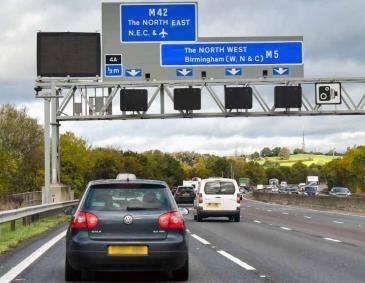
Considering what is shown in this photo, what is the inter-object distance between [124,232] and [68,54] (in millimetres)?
24997

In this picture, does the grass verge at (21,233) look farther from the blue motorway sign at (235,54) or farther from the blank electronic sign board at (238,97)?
the blank electronic sign board at (238,97)

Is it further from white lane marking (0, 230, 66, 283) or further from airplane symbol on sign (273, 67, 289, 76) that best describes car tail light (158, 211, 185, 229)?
airplane symbol on sign (273, 67, 289, 76)

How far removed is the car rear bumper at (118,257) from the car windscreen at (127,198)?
0.47 metres

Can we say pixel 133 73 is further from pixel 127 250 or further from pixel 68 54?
pixel 127 250

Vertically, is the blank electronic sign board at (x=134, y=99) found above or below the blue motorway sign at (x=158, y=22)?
below

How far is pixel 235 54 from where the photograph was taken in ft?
109

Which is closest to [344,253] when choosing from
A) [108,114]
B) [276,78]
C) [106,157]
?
[276,78]

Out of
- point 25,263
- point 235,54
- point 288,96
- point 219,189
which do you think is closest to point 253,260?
point 25,263

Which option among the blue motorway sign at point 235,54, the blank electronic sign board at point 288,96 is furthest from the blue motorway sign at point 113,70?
the blank electronic sign board at point 288,96

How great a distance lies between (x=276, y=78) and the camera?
1344 inches

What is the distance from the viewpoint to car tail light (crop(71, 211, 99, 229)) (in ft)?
30.8

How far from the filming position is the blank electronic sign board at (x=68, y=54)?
1308 inches

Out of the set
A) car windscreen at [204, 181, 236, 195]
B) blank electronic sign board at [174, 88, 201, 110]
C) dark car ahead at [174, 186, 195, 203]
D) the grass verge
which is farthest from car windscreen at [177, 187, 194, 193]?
the grass verge

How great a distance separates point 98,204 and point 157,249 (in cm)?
98
